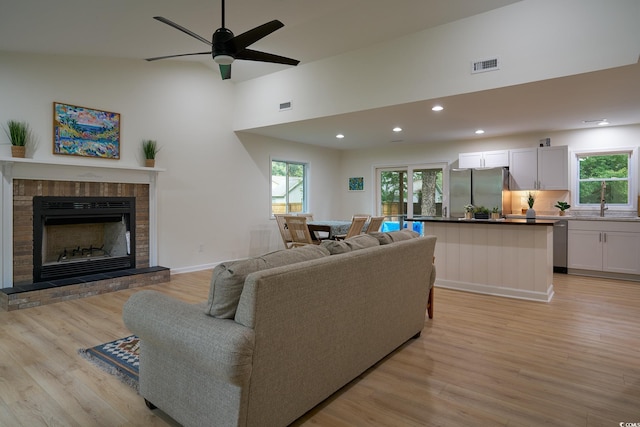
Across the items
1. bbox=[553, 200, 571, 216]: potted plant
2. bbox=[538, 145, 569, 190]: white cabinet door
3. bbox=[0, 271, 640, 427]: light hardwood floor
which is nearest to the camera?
bbox=[0, 271, 640, 427]: light hardwood floor

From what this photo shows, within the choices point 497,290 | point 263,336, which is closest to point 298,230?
point 497,290

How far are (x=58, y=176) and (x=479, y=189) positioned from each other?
638 centimetres

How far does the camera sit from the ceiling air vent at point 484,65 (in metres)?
3.96

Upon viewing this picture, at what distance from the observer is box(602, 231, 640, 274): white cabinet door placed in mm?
5258

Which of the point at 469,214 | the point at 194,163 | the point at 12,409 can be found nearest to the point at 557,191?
the point at 469,214

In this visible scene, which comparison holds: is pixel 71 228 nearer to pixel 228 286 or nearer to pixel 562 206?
pixel 228 286

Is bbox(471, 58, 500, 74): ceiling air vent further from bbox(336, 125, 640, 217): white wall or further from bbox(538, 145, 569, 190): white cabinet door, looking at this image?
bbox(336, 125, 640, 217): white wall

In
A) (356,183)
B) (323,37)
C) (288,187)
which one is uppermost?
(323,37)

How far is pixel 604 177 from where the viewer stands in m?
6.09

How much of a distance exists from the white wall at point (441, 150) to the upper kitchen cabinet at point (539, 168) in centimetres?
39

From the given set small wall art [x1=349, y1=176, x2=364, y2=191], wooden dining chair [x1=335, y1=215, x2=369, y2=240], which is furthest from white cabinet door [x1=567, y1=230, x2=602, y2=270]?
small wall art [x1=349, y1=176, x2=364, y2=191]

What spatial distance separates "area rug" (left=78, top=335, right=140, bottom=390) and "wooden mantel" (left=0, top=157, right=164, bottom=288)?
2260 mm

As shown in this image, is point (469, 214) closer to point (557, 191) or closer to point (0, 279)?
point (557, 191)

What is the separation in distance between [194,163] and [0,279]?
9.42 ft
